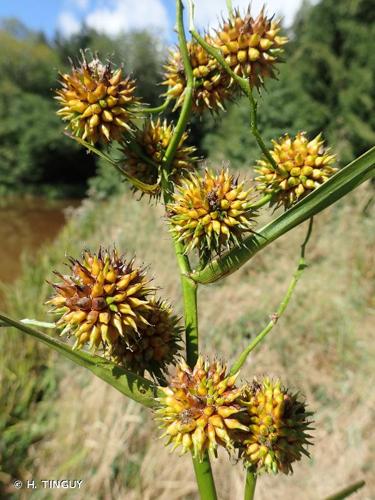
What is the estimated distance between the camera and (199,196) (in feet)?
3.32

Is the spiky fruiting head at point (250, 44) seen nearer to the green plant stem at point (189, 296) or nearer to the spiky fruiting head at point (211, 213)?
the green plant stem at point (189, 296)

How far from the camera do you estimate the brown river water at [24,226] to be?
12336 millimetres

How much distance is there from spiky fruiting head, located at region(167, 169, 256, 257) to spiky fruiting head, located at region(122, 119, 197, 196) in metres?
0.10

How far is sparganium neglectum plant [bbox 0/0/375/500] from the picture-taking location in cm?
91

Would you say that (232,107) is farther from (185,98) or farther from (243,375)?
(185,98)

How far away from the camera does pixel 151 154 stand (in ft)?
3.66

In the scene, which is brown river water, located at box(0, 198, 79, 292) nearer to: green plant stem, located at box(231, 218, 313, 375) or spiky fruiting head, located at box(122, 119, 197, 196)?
spiky fruiting head, located at box(122, 119, 197, 196)

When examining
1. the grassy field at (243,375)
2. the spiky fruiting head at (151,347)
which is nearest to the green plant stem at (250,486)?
the spiky fruiting head at (151,347)

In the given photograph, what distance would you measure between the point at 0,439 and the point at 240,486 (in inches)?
81.4

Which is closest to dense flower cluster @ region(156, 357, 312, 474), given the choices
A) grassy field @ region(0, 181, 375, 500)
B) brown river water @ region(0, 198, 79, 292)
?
grassy field @ region(0, 181, 375, 500)

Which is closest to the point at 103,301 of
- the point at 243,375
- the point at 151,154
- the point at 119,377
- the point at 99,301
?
the point at 99,301

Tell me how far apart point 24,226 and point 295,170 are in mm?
15887

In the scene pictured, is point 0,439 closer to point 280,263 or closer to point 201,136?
point 280,263

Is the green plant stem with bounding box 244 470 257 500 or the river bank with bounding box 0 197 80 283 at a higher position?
the river bank with bounding box 0 197 80 283
